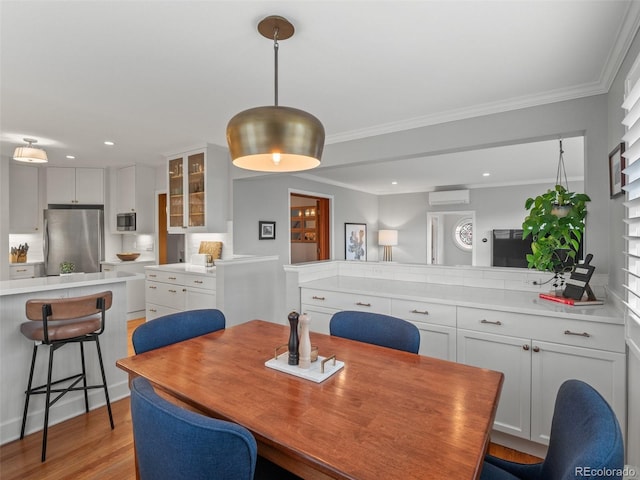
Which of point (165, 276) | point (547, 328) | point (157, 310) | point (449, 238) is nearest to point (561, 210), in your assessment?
point (547, 328)

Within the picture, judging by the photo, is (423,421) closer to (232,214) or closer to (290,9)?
(290,9)

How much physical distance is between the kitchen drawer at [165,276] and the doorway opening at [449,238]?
544cm

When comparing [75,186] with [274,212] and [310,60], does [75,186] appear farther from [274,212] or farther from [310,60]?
[310,60]

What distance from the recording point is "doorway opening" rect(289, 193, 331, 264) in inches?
239

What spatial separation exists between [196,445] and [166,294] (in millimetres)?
3534

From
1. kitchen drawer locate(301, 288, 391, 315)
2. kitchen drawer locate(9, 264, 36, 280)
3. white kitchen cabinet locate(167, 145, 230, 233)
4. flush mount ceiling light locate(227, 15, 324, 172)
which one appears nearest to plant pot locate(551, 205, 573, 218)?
kitchen drawer locate(301, 288, 391, 315)

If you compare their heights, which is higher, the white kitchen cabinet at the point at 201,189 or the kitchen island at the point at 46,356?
the white kitchen cabinet at the point at 201,189

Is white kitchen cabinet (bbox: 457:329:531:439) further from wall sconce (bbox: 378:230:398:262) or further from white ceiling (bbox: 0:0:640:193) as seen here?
wall sconce (bbox: 378:230:398:262)

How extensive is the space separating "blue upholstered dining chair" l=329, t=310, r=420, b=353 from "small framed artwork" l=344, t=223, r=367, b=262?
184 inches

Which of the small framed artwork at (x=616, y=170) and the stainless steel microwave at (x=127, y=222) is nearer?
the small framed artwork at (x=616, y=170)

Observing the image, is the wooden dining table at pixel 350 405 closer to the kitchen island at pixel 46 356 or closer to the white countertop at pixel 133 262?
the kitchen island at pixel 46 356

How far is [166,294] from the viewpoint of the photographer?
13.1 ft

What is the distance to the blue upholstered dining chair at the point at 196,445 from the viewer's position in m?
0.81

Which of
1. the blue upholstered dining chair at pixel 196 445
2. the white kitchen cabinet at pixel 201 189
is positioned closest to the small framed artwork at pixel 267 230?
the white kitchen cabinet at pixel 201 189
